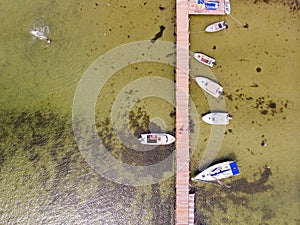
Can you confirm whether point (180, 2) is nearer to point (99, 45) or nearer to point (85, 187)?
point (99, 45)

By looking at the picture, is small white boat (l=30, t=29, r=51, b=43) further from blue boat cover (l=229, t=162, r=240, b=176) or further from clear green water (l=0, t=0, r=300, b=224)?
blue boat cover (l=229, t=162, r=240, b=176)

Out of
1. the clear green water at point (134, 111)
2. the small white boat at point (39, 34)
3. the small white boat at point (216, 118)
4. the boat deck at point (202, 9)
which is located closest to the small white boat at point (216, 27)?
the clear green water at point (134, 111)

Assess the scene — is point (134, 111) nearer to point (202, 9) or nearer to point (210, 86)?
point (210, 86)

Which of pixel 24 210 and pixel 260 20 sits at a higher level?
pixel 260 20

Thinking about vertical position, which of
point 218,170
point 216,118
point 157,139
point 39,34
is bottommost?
point 218,170

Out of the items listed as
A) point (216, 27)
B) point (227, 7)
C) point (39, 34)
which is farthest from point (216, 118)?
point (39, 34)

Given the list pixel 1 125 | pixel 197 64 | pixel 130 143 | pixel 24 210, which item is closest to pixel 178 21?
pixel 197 64

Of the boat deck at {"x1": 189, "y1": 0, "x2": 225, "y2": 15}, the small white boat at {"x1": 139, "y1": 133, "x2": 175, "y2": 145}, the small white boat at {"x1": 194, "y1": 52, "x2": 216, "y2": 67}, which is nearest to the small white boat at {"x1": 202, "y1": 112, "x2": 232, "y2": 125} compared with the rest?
the small white boat at {"x1": 139, "y1": 133, "x2": 175, "y2": 145}
